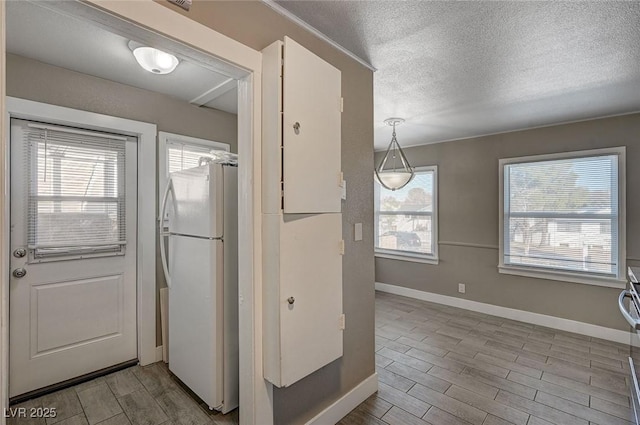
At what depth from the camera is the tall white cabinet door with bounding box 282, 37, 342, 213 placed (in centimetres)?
147

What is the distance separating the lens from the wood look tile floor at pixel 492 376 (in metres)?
2.08

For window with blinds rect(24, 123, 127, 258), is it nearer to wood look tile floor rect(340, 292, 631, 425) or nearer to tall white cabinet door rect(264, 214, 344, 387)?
tall white cabinet door rect(264, 214, 344, 387)

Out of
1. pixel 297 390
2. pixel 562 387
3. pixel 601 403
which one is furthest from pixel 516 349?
pixel 297 390

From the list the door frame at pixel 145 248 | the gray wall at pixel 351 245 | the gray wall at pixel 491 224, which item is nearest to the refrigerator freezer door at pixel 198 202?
the door frame at pixel 145 248

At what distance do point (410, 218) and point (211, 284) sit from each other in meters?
3.62

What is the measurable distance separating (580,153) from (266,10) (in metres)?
3.67

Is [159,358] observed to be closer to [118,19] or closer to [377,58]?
[118,19]

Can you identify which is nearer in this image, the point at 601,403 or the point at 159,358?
the point at 601,403

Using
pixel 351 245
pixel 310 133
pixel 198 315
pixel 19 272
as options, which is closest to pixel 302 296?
pixel 351 245

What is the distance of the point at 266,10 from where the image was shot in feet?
5.09

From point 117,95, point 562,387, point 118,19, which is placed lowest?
point 562,387

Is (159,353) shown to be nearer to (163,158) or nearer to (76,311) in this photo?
(76,311)

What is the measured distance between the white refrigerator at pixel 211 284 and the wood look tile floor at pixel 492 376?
91cm

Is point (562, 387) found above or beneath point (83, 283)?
beneath
